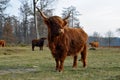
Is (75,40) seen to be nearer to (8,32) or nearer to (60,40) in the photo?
(60,40)

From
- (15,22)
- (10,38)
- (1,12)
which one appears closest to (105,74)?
(1,12)

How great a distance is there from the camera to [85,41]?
15422 millimetres

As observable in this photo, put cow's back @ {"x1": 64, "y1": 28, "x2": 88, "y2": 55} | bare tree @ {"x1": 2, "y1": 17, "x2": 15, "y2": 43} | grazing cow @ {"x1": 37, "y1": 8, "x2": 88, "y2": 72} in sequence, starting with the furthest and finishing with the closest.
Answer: bare tree @ {"x1": 2, "y1": 17, "x2": 15, "y2": 43}, cow's back @ {"x1": 64, "y1": 28, "x2": 88, "y2": 55}, grazing cow @ {"x1": 37, "y1": 8, "x2": 88, "y2": 72}

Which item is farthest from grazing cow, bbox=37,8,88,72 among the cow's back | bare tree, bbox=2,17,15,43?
bare tree, bbox=2,17,15,43

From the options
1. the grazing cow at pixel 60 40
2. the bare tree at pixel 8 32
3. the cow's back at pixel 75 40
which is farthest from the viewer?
the bare tree at pixel 8 32

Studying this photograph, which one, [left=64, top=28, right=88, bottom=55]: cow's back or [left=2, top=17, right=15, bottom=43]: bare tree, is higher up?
[left=2, top=17, right=15, bottom=43]: bare tree

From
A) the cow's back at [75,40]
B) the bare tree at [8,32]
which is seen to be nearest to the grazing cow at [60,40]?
the cow's back at [75,40]

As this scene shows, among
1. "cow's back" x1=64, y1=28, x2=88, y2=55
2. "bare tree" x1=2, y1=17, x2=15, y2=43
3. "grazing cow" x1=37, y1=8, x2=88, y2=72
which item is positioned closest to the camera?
"grazing cow" x1=37, y1=8, x2=88, y2=72

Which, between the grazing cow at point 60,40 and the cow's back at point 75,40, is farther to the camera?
the cow's back at point 75,40

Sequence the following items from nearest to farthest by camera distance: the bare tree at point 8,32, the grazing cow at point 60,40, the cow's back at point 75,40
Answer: the grazing cow at point 60,40 → the cow's back at point 75,40 → the bare tree at point 8,32

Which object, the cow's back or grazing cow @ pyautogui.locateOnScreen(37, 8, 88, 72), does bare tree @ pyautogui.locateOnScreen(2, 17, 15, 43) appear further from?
grazing cow @ pyautogui.locateOnScreen(37, 8, 88, 72)

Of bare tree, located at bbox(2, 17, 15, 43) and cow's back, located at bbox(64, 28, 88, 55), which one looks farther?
bare tree, located at bbox(2, 17, 15, 43)

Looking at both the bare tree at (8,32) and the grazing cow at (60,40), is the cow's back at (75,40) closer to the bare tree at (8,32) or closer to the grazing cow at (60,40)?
the grazing cow at (60,40)

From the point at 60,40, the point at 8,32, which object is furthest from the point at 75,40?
the point at 8,32
